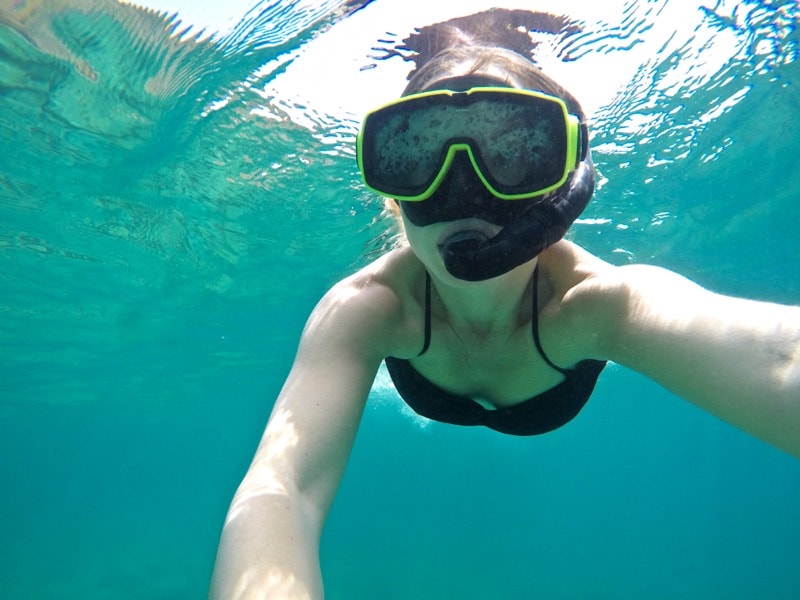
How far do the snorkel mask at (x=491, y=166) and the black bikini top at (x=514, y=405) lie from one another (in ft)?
3.98

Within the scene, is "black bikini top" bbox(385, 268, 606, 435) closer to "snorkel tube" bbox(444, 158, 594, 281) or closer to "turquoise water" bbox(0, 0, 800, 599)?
"snorkel tube" bbox(444, 158, 594, 281)

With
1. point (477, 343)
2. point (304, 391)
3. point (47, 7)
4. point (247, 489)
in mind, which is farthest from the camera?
point (47, 7)

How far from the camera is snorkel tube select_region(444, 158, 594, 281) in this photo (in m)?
2.36

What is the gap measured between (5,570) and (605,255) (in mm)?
48112

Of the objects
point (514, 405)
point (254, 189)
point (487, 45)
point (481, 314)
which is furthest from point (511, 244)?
point (254, 189)

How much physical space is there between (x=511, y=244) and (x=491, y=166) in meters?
0.44

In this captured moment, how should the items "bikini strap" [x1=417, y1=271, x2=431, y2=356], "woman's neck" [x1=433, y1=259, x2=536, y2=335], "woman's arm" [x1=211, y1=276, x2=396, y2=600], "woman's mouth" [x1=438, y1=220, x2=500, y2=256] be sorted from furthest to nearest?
"bikini strap" [x1=417, y1=271, x2=431, y2=356]
"woman's neck" [x1=433, y1=259, x2=536, y2=335]
"woman's mouth" [x1=438, y1=220, x2=500, y2=256]
"woman's arm" [x1=211, y1=276, x2=396, y2=600]

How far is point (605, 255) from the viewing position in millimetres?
17359

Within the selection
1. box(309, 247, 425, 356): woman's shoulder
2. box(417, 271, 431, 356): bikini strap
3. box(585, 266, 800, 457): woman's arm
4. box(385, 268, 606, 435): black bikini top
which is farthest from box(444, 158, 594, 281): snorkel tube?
box(385, 268, 606, 435): black bikini top

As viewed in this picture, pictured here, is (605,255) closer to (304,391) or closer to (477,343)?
(477,343)

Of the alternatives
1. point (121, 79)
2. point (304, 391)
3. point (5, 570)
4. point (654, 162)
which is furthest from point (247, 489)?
point (5, 570)

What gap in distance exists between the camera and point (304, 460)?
7.57 ft

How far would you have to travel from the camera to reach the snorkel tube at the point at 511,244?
236cm

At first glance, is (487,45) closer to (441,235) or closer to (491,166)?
(491,166)
